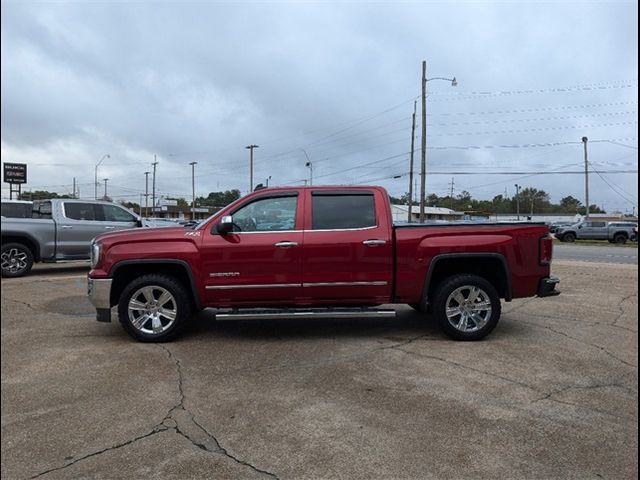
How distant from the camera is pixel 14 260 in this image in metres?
10.8

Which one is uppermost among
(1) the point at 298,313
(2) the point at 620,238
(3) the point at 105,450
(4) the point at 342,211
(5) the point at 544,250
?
(4) the point at 342,211

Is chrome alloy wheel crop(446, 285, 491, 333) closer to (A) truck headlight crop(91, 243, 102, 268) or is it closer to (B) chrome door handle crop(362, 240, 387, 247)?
(B) chrome door handle crop(362, 240, 387, 247)

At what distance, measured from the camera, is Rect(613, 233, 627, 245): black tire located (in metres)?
34.4

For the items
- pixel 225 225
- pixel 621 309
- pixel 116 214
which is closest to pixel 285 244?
pixel 225 225

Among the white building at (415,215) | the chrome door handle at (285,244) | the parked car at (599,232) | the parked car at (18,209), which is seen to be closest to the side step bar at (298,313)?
the chrome door handle at (285,244)

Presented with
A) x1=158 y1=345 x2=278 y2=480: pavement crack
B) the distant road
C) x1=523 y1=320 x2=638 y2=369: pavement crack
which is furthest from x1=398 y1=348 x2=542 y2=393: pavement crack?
the distant road

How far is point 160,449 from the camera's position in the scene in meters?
3.07

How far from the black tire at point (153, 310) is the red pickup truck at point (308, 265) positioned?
11mm

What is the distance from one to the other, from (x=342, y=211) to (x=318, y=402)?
2492mm

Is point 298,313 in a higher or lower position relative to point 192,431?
higher

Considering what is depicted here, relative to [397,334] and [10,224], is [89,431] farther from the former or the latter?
[10,224]

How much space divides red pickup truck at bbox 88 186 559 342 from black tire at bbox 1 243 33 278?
659cm

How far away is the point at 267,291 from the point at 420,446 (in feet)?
8.99

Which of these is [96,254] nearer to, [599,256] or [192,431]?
[192,431]
